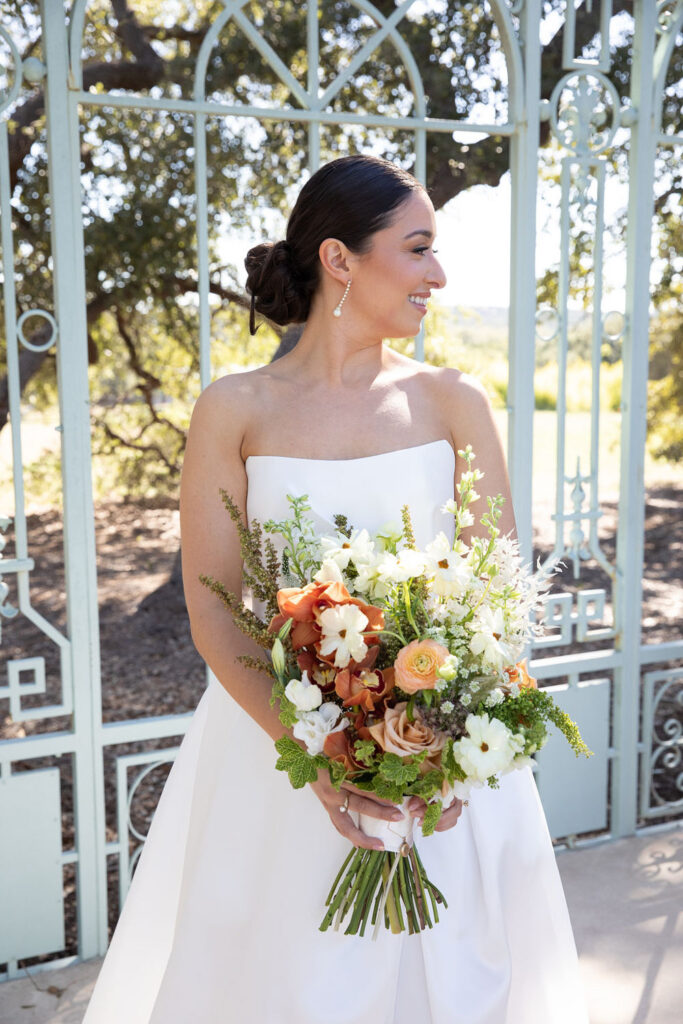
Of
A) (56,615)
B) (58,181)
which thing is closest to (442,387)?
(58,181)

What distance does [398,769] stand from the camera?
4.39ft

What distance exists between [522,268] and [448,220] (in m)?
1.85

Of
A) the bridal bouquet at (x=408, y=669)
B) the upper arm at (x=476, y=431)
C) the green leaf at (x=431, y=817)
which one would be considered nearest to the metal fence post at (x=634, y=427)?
the upper arm at (x=476, y=431)

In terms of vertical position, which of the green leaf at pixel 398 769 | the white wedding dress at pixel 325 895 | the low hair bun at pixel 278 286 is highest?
the low hair bun at pixel 278 286

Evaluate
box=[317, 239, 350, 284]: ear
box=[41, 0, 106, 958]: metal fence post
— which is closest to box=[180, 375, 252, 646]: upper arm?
box=[317, 239, 350, 284]: ear

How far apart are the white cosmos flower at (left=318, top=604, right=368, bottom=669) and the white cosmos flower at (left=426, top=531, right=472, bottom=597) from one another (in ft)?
0.41

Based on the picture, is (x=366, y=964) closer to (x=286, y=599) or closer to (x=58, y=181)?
(x=286, y=599)

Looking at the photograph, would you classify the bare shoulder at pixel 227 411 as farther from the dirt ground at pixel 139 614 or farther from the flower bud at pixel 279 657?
the dirt ground at pixel 139 614

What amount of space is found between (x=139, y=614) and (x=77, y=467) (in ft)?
14.1

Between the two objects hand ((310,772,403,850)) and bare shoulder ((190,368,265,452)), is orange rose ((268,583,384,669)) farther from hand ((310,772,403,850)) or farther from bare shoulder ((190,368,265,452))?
bare shoulder ((190,368,265,452))

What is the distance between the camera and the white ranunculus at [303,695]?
1366mm

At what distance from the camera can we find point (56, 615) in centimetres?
691

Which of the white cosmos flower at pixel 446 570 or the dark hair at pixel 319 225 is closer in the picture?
the white cosmos flower at pixel 446 570

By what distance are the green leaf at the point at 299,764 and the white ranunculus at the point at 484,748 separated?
209mm
